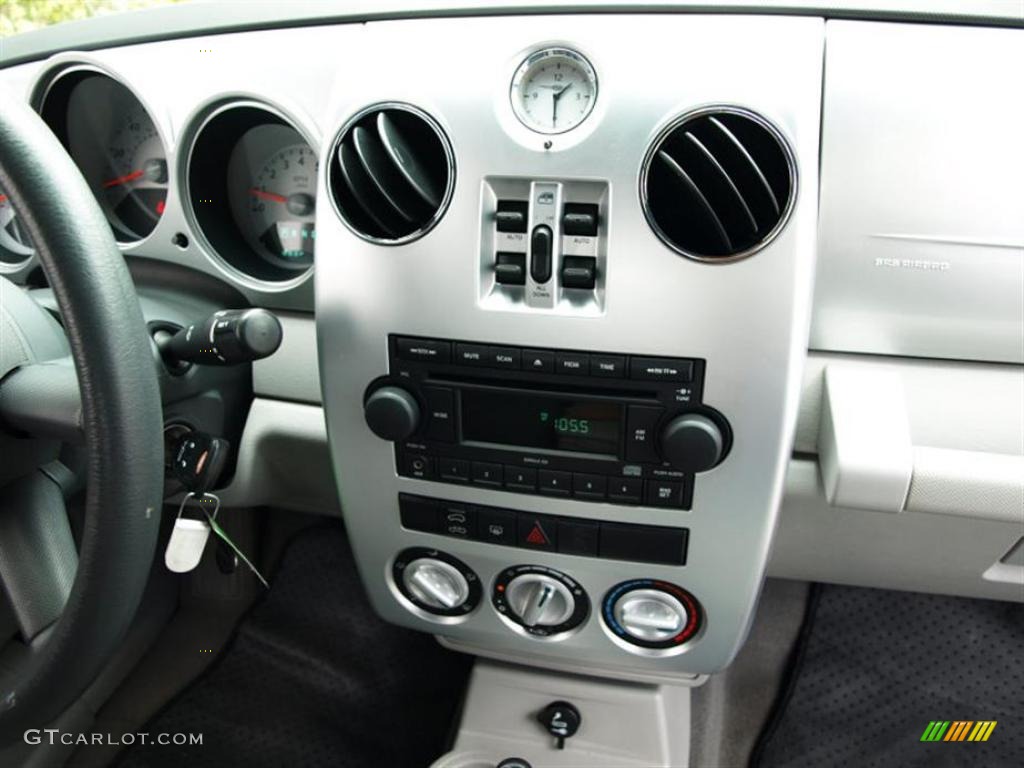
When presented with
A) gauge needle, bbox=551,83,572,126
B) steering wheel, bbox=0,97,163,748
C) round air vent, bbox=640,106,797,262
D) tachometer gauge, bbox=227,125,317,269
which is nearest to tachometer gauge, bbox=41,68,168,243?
tachometer gauge, bbox=227,125,317,269

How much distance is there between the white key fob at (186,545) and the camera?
0.78m

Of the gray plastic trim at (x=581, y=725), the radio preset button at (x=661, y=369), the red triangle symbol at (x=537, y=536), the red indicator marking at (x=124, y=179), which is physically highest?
the red indicator marking at (x=124, y=179)

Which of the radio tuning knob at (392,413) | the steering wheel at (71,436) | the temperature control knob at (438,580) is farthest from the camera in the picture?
the temperature control knob at (438,580)

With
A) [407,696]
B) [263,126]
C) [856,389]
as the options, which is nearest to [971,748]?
[856,389]

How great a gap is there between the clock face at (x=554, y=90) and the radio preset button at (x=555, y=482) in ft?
1.11

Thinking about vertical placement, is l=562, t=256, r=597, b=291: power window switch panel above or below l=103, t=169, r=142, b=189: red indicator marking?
below

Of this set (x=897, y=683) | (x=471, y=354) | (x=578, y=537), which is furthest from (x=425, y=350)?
(x=897, y=683)

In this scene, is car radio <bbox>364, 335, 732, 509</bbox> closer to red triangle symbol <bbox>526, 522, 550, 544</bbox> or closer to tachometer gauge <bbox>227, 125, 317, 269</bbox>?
red triangle symbol <bbox>526, 522, 550, 544</bbox>

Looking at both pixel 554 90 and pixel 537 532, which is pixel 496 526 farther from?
pixel 554 90

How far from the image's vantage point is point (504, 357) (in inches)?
29.4

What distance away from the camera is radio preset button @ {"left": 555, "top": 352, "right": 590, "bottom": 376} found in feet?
2.38

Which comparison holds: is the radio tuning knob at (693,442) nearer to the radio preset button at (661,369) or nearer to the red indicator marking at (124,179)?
the radio preset button at (661,369)

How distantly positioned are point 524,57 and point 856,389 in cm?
49

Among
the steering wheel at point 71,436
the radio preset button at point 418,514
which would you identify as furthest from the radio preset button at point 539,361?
the steering wheel at point 71,436
